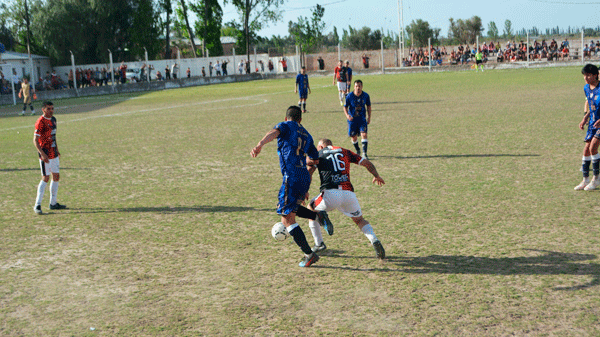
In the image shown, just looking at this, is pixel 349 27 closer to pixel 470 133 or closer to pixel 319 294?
pixel 470 133

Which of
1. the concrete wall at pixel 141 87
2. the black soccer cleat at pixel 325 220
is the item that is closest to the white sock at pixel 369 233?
the black soccer cleat at pixel 325 220

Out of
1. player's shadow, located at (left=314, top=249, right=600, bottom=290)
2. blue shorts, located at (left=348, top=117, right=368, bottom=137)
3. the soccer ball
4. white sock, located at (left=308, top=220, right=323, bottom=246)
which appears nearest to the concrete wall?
blue shorts, located at (left=348, top=117, right=368, bottom=137)

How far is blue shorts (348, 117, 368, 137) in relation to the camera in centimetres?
1355

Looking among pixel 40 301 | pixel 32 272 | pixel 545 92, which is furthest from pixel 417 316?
pixel 545 92

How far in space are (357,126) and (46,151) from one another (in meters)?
7.05

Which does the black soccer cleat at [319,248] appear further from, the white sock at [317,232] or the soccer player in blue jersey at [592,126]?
the soccer player in blue jersey at [592,126]

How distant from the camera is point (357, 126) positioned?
44.9 ft

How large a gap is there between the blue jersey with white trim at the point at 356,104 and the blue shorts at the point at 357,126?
104mm

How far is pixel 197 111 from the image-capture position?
2723 cm

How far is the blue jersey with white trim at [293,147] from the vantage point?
663 centimetres

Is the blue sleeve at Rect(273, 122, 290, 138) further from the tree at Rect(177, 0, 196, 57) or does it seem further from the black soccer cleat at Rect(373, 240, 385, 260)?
the tree at Rect(177, 0, 196, 57)

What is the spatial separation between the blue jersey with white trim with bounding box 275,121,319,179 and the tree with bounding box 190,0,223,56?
7413 centimetres

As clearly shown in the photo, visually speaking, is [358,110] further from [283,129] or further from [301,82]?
[301,82]

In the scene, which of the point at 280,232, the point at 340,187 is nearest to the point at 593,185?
the point at 340,187
